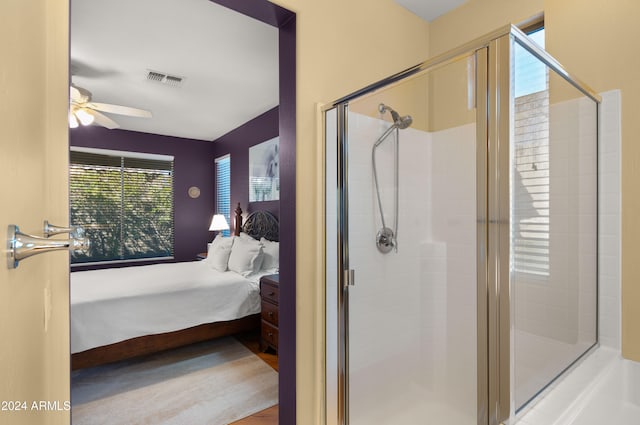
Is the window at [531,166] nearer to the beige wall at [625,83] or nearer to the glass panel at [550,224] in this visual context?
the glass panel at [550,224]

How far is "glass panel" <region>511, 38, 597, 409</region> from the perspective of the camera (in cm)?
116

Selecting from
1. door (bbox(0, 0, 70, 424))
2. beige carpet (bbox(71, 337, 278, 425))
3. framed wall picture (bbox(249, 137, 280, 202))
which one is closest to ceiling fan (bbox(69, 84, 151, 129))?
framed wall picture (bbox(249, 137, 280, 202))

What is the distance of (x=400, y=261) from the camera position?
1.73 metres

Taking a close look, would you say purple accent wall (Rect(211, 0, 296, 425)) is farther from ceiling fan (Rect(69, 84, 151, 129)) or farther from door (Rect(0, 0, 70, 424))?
ceiling fan (Rect(69, 84, 151, 129))

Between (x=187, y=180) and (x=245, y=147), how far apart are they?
152 centimetres

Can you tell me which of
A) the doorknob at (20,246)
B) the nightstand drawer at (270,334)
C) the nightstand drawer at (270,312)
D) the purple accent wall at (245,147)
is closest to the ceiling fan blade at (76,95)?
the purple accent wall at (245,147)

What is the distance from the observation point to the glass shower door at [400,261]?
1571 millimetres

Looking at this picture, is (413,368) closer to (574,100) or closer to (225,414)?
(225,414)

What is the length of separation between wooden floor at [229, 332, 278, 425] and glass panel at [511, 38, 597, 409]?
1523 mm

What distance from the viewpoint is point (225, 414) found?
2.08 meters

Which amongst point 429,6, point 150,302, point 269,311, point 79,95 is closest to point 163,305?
point 150,302

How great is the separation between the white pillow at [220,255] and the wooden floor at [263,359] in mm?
777

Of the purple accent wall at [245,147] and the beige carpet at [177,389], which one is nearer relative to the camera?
the beige carpet at [177,389]

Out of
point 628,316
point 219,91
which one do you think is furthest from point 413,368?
point 219,91
